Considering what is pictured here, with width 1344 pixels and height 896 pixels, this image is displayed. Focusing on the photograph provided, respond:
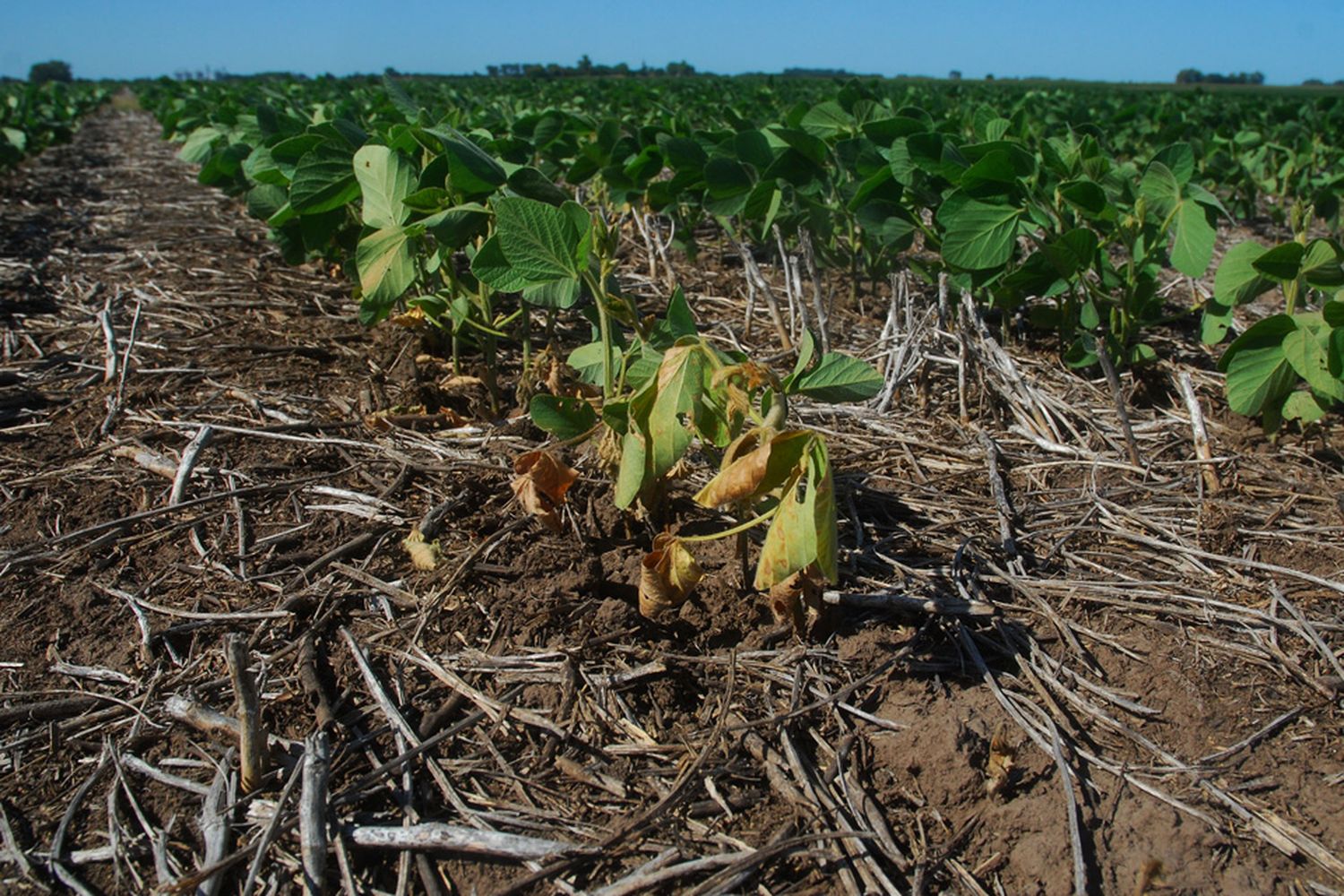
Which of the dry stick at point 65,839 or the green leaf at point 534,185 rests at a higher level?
the green leaf at point 534,185

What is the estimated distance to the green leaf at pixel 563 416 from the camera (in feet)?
5.27

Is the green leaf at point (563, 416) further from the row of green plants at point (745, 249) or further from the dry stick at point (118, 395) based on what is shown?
the dry stick at point (118, 395)

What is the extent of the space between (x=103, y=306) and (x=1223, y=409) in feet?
12.4

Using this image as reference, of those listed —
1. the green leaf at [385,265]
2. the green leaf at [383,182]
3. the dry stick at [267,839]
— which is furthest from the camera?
the green leaf at [383,182]

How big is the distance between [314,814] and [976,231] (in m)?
2.17

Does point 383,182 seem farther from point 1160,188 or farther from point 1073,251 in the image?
point 1160,188

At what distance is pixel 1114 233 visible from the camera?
2779 millimetres

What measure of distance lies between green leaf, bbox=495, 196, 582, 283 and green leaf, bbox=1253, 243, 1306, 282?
1693mm

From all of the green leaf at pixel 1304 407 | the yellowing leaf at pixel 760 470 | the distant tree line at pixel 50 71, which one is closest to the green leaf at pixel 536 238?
the yellowing leaf at pixel 760 470

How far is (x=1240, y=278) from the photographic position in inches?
95.7

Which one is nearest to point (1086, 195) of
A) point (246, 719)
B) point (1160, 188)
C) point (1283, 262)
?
point (1160, 188)

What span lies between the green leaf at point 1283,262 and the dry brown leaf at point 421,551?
203 centimetres

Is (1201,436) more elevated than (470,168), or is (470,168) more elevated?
(470,168)

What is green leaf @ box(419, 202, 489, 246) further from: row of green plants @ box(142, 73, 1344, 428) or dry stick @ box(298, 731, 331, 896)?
dry stick @ box(298, 731, 331, 896)
